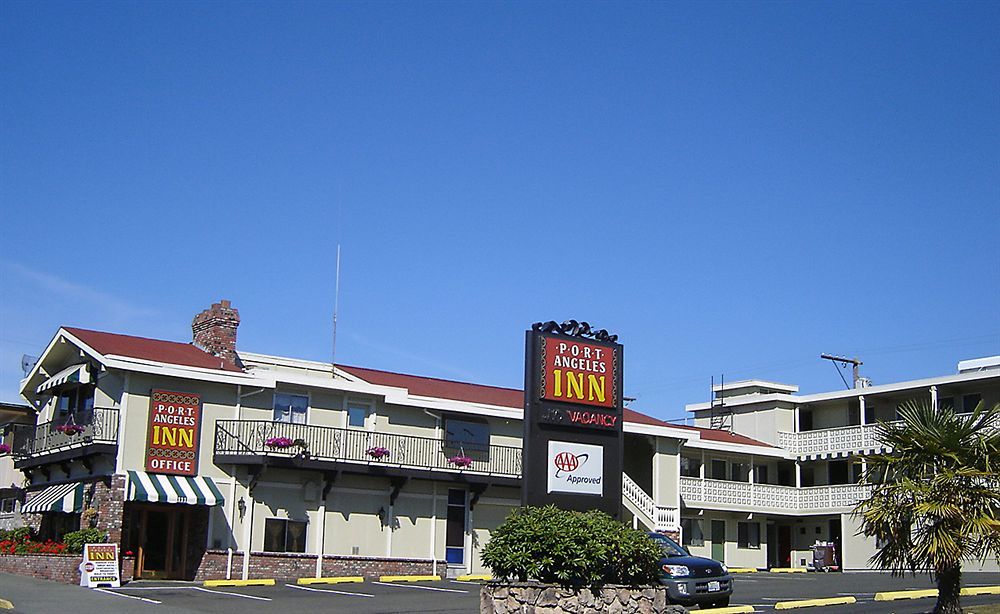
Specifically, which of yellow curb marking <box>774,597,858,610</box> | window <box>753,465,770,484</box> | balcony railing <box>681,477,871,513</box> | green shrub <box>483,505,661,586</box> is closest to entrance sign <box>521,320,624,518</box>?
green shrub <box>483,505,661,586</box>

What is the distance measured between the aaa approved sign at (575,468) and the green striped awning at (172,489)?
1407 cm

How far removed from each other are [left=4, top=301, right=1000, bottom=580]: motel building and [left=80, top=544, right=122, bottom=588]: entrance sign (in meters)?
1.96

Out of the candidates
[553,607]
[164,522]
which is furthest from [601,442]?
[164,522]

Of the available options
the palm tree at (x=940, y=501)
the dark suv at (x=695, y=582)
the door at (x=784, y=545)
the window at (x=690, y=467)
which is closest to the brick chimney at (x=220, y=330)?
the dark suv at (x=695, y=582)

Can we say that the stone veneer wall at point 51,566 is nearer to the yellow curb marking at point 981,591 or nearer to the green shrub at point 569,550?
the green shrub at point 569,550

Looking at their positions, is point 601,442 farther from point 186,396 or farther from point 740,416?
point 740,416

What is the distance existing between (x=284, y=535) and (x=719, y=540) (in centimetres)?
1948

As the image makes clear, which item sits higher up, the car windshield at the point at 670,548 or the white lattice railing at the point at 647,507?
the white lattice railing at the point at 647,507

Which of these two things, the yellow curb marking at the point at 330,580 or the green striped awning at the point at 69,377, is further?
the green striped awning at the point at 69,377

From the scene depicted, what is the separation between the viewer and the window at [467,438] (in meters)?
38.9

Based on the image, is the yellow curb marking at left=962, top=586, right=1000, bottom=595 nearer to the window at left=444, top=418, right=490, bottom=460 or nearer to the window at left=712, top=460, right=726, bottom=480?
the window at left=444, top=418, right=490, bottom=460

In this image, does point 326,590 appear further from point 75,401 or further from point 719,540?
point 719,540

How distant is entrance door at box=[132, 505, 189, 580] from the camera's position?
108 ft

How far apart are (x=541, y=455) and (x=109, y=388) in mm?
17055
